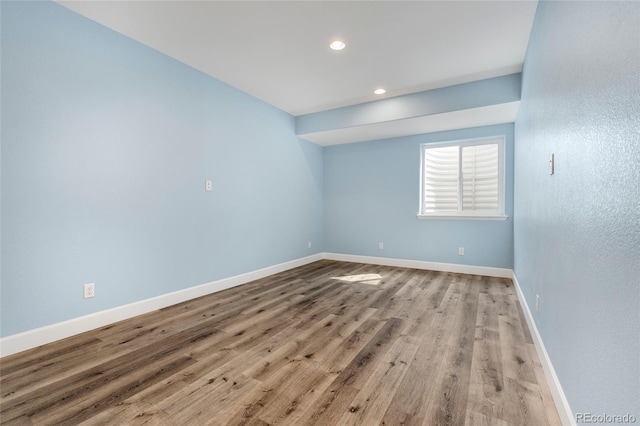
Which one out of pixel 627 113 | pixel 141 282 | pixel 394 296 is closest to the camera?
pixel 627 113

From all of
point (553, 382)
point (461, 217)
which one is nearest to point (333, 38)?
point (553, 382)

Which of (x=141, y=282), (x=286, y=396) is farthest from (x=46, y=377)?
(x=286, y=396)

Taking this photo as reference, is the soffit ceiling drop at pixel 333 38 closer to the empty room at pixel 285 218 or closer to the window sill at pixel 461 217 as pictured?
the empty room at pixel 285 218

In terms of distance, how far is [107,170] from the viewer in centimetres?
236

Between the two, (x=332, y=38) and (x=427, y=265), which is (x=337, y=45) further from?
(x=427, y=265)

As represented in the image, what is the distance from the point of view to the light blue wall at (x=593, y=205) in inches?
28.1

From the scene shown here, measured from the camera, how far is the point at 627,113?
74cm

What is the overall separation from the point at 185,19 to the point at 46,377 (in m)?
2.71

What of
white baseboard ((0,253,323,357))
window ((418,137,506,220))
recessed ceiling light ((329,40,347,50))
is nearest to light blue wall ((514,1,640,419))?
recessed ceiling light ((329,40,347,50))

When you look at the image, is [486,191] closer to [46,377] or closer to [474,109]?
[474,109]

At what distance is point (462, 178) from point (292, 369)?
3880mm

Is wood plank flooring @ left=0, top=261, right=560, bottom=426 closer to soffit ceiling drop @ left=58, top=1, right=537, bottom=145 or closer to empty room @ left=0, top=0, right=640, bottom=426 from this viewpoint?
empty room @ left=0, top=0, right=640, bottom=426

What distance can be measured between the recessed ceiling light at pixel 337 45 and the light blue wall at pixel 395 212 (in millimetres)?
2389

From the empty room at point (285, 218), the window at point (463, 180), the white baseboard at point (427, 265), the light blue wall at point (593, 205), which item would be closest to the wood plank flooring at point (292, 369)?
the empty room at point (285, 218)
